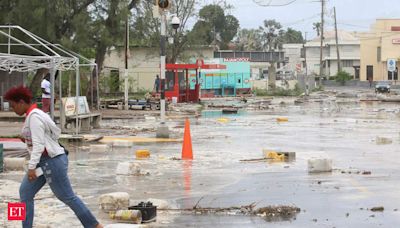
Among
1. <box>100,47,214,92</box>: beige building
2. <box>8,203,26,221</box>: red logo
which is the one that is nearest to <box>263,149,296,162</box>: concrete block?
<box>8,203,26,221</box>: red logo

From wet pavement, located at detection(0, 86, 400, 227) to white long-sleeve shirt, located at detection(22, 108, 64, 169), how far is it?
1.67 meters

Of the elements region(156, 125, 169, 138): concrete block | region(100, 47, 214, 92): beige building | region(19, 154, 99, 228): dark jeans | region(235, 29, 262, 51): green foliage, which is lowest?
region(156, 125, 169, 138): concrete block

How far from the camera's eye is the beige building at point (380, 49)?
9569 centimetres

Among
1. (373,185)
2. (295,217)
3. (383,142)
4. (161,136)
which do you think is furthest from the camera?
(161,136)

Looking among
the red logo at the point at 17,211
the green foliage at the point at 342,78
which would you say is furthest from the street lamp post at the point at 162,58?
the green foliage at the point at 342,78

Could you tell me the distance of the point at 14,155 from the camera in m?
15.8

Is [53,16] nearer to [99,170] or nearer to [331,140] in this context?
[331,140]

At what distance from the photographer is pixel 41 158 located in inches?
296

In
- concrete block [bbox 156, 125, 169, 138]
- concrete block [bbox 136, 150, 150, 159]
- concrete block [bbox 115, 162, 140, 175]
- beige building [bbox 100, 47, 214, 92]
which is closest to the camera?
concrete block [bbox 115, 162, 140, 175]

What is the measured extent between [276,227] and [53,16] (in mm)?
29050

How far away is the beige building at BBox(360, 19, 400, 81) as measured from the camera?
9569 cm

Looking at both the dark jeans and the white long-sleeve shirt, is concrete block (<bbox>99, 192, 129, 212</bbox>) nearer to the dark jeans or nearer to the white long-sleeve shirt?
the dark jeans

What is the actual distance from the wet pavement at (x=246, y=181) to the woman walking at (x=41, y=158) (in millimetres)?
1298

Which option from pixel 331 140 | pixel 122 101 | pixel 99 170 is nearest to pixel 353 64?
pixel 122 101
